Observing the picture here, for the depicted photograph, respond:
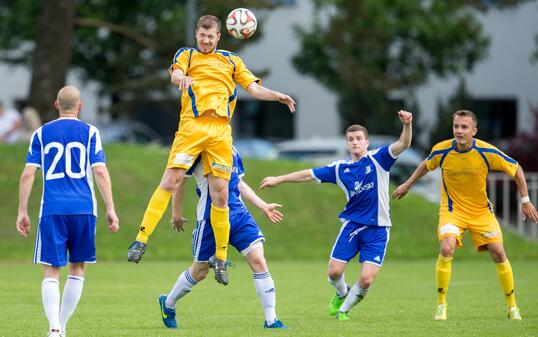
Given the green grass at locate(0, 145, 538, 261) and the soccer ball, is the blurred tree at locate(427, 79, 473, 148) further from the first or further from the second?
the soccer ball

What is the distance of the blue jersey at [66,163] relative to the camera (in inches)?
376

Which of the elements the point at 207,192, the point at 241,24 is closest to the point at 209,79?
the point at 241,24

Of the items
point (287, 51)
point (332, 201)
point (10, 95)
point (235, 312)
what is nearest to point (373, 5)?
point (287, 51)

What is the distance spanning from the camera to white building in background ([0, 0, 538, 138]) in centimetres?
4694

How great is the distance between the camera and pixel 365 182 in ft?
40.8

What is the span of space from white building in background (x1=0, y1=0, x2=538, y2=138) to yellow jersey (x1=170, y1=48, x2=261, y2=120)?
34074mm

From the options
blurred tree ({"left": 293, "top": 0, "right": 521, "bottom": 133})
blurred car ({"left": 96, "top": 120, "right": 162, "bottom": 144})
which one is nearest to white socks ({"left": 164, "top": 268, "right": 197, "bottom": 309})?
blurred car ({"left": 96, "top": 120, "right": 162, "bottom": 144})

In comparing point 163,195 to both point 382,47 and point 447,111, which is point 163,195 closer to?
point 382,47

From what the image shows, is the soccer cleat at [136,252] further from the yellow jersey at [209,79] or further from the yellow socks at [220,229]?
the yellow jersey at [209,79]

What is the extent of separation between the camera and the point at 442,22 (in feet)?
135

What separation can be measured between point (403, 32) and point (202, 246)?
30.8 m

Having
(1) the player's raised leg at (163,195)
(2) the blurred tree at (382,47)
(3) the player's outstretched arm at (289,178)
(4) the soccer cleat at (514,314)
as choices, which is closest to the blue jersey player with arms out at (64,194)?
(1) the player's raised leg at (163,195)

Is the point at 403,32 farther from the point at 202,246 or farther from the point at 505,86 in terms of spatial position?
the point at 202,246

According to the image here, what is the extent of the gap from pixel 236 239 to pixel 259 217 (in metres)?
15.3
